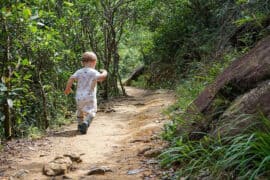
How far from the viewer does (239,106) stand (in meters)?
3.81

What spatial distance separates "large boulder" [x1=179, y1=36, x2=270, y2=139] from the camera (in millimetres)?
3923

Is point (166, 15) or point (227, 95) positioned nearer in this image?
point (227, 95)

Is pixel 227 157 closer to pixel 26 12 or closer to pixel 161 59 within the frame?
pixel 26 12

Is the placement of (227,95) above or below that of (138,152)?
above

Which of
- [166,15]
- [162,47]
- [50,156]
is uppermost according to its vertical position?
[166,15]

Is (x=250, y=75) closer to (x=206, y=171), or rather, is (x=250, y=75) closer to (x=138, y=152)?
(x=206, y=171)

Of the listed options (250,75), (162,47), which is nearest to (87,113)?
(250,75)

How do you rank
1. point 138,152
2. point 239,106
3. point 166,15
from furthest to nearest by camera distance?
1. point 166,15
2. point 138,152
3. point 239,106

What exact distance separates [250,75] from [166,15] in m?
12.8

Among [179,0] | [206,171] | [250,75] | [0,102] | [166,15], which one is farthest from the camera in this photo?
[166,15]

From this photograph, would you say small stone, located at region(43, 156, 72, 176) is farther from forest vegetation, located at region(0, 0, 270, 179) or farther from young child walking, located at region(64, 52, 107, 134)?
young child walking, located at region(64, 52, 107, 134)

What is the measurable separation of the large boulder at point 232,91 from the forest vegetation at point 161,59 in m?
0.04

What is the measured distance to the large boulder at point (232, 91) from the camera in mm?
3923

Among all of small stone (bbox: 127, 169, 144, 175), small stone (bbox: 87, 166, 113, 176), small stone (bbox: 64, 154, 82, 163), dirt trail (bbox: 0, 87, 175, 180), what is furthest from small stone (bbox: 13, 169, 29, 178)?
small stone (bbox: 127, 169, 144, 175)
